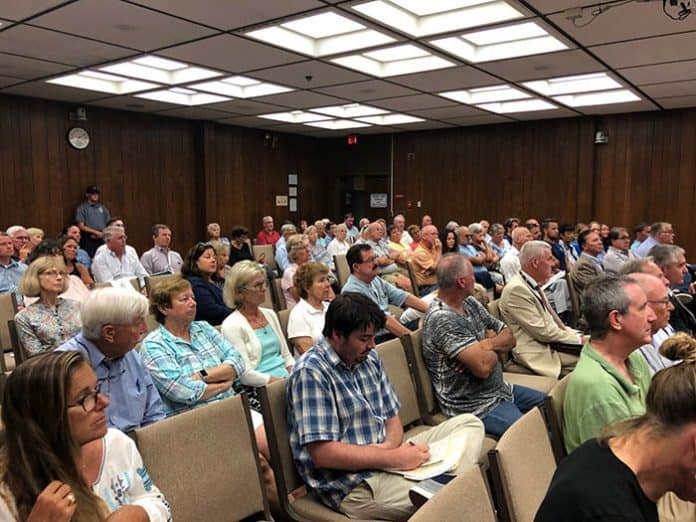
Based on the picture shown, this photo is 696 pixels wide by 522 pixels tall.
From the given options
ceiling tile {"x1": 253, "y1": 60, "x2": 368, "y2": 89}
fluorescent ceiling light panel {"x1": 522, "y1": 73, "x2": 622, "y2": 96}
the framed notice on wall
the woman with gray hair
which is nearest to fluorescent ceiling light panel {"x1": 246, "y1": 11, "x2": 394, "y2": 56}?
ceiling tile {"x1": 253, "y1": 60, "x2": 368, "y2": 89}

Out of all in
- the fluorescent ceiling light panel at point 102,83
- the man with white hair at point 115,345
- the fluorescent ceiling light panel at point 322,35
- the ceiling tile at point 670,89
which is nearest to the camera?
the man with white hair at point 115,345

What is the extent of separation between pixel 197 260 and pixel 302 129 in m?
7.33

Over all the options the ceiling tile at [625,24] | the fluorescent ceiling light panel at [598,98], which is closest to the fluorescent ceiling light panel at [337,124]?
Result: the fluorescent ceiling light panel at [598,98]

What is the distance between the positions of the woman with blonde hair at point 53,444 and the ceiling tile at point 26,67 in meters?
5.40

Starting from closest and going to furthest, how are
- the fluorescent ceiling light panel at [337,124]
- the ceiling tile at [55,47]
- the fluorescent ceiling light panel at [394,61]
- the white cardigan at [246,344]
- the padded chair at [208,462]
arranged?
the padded chair at [208,462], the white cardigan at [246,344], the ceiling tile at [55,47], the fluorescent ceiling light panel at [394,61], the fluorescent ceiling light panel at [337,124]

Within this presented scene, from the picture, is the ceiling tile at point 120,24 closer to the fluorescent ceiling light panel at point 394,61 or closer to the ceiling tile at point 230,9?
the ceiling tile at point 230,9

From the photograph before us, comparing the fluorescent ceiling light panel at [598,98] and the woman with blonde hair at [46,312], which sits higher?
the fluorescent ceiling light panel at [598,98]

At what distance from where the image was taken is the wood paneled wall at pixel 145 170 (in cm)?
769

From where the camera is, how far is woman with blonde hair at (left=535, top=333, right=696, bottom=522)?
1.20 m

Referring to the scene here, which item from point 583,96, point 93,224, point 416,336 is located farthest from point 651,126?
point 93,224

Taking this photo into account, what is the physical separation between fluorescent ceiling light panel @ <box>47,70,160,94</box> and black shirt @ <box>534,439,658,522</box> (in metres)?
6.48

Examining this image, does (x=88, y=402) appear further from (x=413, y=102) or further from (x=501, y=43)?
(x=413, y=102)

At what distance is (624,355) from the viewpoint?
219 cm

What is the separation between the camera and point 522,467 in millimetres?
1693
